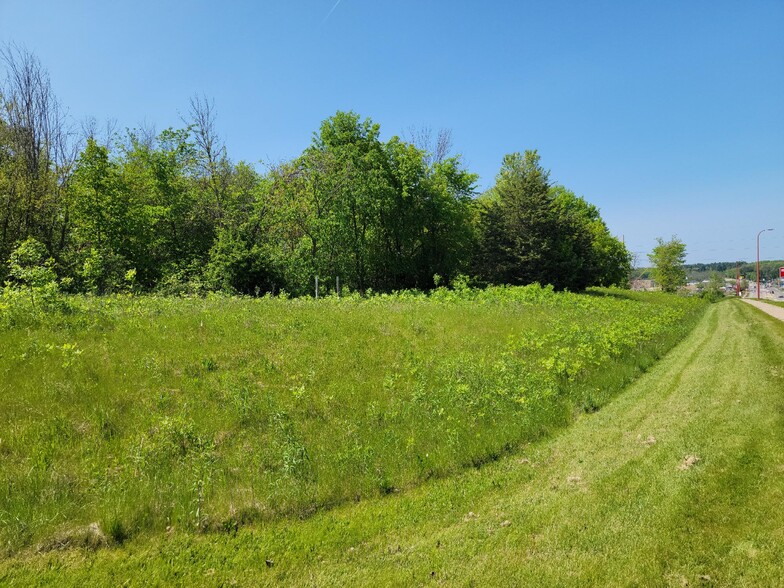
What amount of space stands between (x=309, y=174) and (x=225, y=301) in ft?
52.6

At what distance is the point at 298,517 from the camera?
15.2 feet

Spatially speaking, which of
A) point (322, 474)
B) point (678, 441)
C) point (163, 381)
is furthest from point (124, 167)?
point (678, 441)

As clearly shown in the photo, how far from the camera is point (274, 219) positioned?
88.1ft

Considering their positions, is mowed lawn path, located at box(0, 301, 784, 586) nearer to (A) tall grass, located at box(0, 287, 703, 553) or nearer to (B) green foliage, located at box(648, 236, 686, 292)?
(A) tall grass, located at box(0, 287, 703, 553)

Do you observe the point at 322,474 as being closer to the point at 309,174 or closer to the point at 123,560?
the point at 123,560

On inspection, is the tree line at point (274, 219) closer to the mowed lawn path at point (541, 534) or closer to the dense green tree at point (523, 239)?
the dense green tree at point (523, 239)

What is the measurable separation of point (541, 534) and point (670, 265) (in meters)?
69.8

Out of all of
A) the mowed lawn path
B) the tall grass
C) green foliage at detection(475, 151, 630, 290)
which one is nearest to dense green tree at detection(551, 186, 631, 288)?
green foliage at detection(475, 151, 630, 290)

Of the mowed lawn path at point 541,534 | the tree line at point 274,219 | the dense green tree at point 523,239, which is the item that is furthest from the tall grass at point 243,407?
the dense green tree at point 523,239

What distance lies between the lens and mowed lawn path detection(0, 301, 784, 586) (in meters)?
3.34

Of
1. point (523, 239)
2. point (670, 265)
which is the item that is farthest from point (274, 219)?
point (670, 265)

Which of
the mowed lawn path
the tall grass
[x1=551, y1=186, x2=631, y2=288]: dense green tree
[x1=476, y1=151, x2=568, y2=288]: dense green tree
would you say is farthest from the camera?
[x1=551, y1=186, x2=631, y2=288]: dense green tree

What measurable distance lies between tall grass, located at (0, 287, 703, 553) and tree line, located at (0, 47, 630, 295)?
10.2 meters

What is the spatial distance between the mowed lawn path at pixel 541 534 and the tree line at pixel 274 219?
50.4 feet
